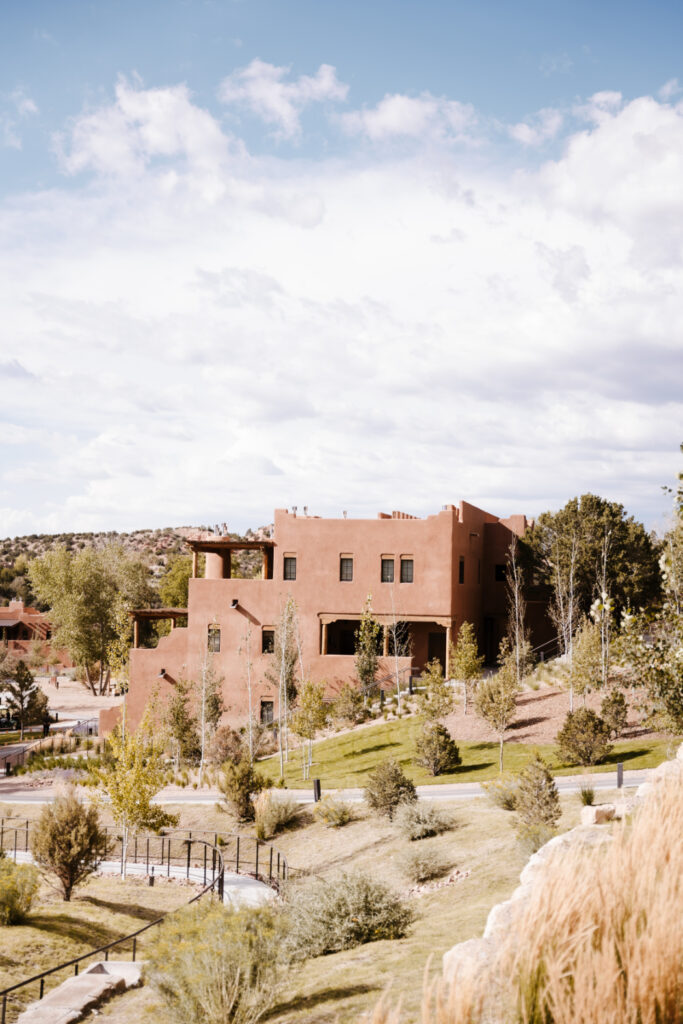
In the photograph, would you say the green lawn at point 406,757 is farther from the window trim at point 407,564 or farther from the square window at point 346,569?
the square window at point 346,569

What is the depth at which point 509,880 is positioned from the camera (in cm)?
1530

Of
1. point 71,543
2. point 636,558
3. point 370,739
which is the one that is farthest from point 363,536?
point 71,543

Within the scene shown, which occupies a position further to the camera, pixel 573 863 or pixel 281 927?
pixel 281 927

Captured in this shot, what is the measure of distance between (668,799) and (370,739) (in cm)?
2886

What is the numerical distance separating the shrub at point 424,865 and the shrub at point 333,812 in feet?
17.6

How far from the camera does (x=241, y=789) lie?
86.7ft

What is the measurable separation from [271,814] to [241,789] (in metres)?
2.06

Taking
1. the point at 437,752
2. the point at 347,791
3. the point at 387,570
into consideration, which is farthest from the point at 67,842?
the point at 387,570

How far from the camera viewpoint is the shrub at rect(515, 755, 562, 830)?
18.1 m

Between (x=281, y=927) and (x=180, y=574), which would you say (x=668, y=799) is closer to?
(x=281, y=927)

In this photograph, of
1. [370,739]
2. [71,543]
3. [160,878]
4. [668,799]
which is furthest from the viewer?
[71,543]

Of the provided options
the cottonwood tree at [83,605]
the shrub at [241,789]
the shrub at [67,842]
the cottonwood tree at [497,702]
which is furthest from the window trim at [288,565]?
the cottonwood tree at [83,605]

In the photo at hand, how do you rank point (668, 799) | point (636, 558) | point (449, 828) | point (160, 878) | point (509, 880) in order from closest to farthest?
point (668, 799)
point (509, 880)
point (449, 828)
point (160, 878)
point (636, 558)

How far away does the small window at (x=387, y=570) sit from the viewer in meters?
43.1
